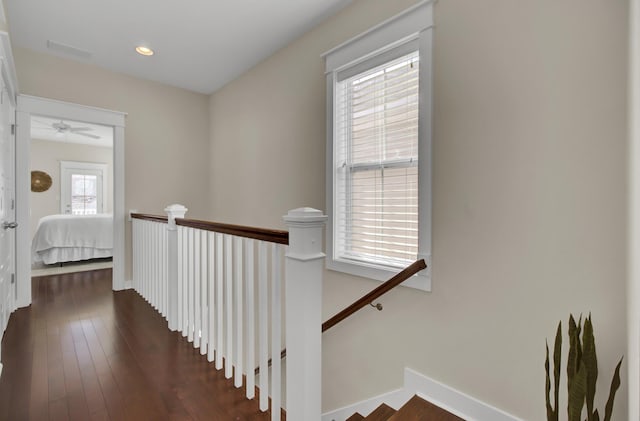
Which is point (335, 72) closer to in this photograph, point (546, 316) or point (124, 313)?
point (546, 316)

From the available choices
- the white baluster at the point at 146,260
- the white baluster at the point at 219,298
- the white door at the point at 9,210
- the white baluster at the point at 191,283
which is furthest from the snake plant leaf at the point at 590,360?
the white door at the point at 9,210

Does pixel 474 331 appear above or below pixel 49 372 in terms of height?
above

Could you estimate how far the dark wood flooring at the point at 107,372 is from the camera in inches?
61.9

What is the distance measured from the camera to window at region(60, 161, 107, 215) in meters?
7.40

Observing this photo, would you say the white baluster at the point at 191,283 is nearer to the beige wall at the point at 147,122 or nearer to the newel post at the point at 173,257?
the newel post at the point at 173,257

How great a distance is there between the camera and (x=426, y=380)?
6.18 ft

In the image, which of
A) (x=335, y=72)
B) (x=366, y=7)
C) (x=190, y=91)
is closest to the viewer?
(x=366, y=7)

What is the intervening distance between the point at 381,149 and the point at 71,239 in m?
5.24

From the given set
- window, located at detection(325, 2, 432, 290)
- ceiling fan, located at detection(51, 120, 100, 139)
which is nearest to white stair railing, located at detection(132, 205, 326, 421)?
window, located at detection(325, 2, 432, 290)

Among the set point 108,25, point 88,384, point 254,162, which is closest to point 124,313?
point 88,384

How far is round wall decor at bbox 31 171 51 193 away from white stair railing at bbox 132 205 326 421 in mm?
6125

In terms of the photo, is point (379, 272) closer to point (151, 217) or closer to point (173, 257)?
point (173, 257)

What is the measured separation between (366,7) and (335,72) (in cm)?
50

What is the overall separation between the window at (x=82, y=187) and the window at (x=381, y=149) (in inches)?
310
